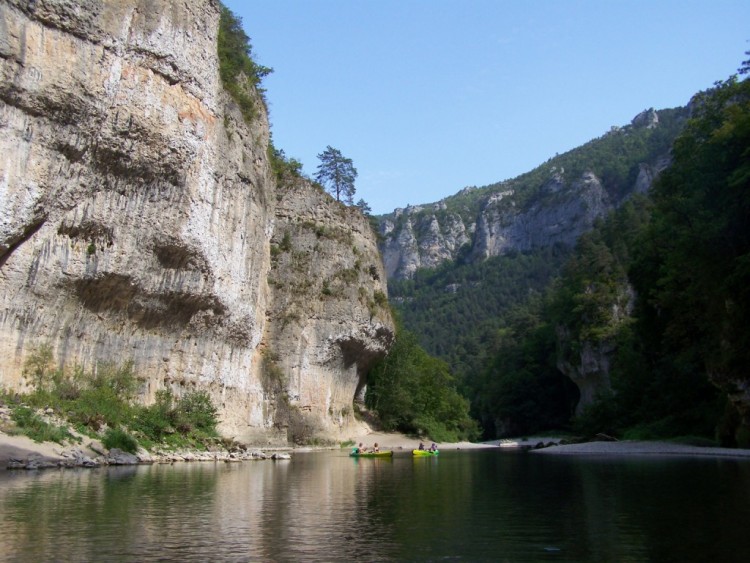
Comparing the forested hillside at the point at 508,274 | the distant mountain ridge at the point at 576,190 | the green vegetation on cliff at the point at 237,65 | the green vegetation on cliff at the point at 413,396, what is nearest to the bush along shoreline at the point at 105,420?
the green vegetation on cliff at the point at 237,65

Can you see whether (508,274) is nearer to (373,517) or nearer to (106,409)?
(106,409)

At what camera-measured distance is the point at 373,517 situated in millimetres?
13258

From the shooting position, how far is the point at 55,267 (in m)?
27.4

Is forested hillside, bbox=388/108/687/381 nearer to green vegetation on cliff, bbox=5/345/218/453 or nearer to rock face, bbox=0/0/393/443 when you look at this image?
rock face, bbox=0/0/393/443

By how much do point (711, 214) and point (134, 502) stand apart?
2225 cm

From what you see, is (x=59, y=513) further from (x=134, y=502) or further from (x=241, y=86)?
(x=241, y=86)

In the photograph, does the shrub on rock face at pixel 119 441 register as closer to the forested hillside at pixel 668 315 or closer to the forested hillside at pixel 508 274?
the forested hillside at pixel 668 315

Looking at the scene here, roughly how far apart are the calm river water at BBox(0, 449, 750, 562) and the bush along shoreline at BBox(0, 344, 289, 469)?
300 cm

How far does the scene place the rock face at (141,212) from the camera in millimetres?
25078

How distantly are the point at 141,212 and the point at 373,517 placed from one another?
2206cm

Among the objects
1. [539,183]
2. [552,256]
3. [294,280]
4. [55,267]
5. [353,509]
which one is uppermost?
[539,183]

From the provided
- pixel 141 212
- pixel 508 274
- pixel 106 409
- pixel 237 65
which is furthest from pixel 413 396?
pixel 508 274

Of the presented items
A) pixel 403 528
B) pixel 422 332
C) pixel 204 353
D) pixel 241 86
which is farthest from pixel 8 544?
pixel 422 332

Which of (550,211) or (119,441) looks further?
(550,211)
